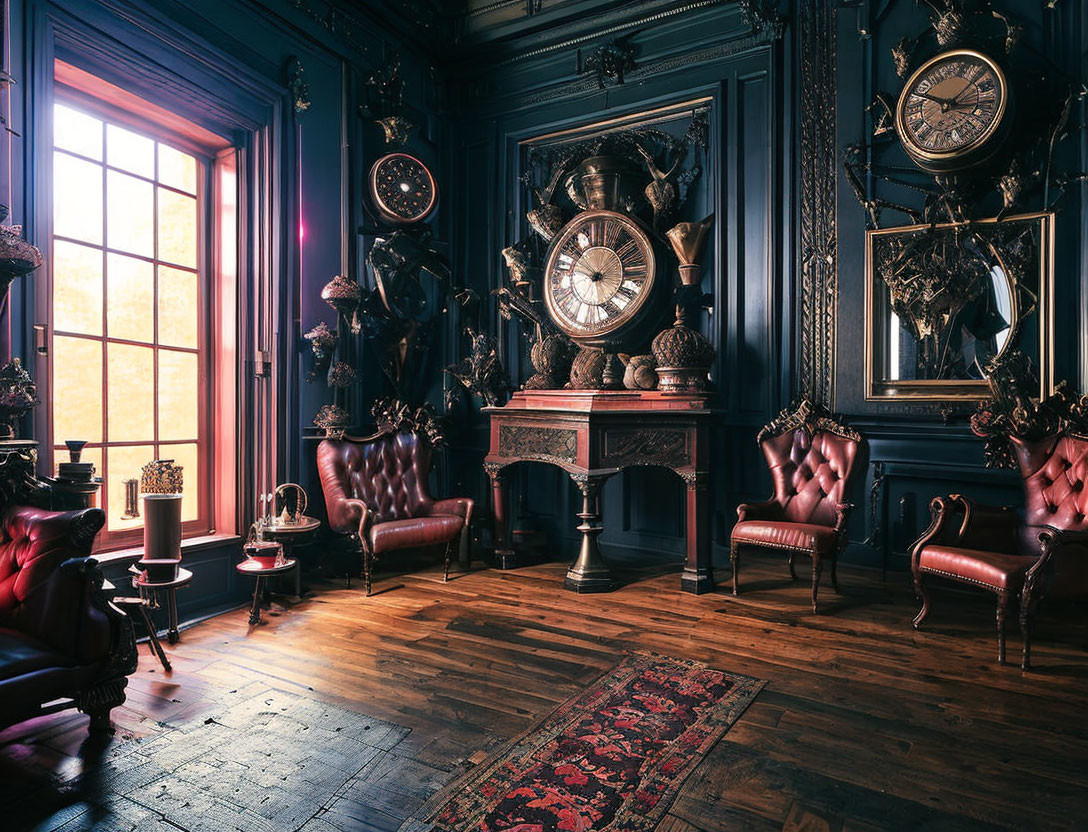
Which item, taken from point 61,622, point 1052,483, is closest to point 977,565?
point 1052,483

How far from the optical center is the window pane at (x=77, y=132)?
3801 mm

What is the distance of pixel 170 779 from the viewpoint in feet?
7.42

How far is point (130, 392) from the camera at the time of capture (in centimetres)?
416

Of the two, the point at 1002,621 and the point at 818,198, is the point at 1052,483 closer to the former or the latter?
the point at 1002,621

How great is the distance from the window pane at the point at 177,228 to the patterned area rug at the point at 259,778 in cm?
292

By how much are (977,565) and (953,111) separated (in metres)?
2.76

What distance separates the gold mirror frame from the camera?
167 inches

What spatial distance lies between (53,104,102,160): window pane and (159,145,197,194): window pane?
0.41m

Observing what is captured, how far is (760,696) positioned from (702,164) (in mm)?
3980

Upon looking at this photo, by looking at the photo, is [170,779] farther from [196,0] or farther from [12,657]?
[196,0]

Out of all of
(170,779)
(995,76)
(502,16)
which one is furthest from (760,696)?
(502,16)

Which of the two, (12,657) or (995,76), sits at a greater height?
(995,76)

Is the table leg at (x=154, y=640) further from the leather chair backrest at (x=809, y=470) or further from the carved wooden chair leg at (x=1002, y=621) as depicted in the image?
the carved wooden chair leg at (x=1002, y=621)

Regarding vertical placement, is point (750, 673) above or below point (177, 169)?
below
